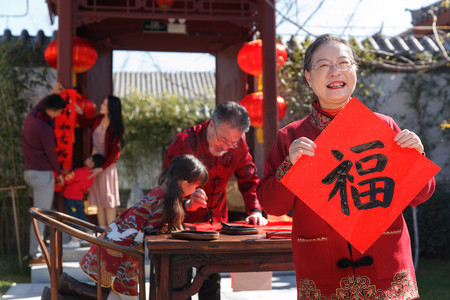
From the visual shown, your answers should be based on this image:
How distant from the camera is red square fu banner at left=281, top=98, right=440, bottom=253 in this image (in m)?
1.43

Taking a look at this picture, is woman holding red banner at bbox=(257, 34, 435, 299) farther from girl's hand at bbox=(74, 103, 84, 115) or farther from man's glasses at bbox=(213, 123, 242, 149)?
girl's hand at bbox=(74, 103, 84, 115)

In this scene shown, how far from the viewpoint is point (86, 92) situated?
21.5 ft

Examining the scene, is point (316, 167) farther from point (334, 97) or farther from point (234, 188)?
point (234, 188)

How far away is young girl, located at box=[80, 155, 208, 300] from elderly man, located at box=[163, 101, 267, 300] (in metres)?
0.20

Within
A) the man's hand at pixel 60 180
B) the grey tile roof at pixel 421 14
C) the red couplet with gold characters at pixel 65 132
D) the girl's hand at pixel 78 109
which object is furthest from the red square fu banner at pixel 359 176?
the grey tile roof at pixel 421 14

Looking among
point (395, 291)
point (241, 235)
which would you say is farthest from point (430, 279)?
point (395, 291)

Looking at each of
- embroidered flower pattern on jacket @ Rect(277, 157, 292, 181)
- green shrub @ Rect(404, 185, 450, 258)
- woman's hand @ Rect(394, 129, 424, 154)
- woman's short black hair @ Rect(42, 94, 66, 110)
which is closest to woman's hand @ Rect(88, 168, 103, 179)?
woman's short black hair @ Rect(42, 94, 66, 110)

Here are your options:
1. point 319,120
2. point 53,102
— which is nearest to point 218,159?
point 319,120

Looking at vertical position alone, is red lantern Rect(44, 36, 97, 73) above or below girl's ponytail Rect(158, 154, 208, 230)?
above

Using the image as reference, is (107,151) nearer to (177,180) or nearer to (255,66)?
(255,66)

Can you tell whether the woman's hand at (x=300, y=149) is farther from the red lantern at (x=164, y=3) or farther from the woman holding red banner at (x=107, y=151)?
the red lantern at (x=164, y=3)

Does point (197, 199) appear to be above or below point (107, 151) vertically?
below

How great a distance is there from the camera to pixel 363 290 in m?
1.46

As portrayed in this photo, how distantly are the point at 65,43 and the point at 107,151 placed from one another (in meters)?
1.14
